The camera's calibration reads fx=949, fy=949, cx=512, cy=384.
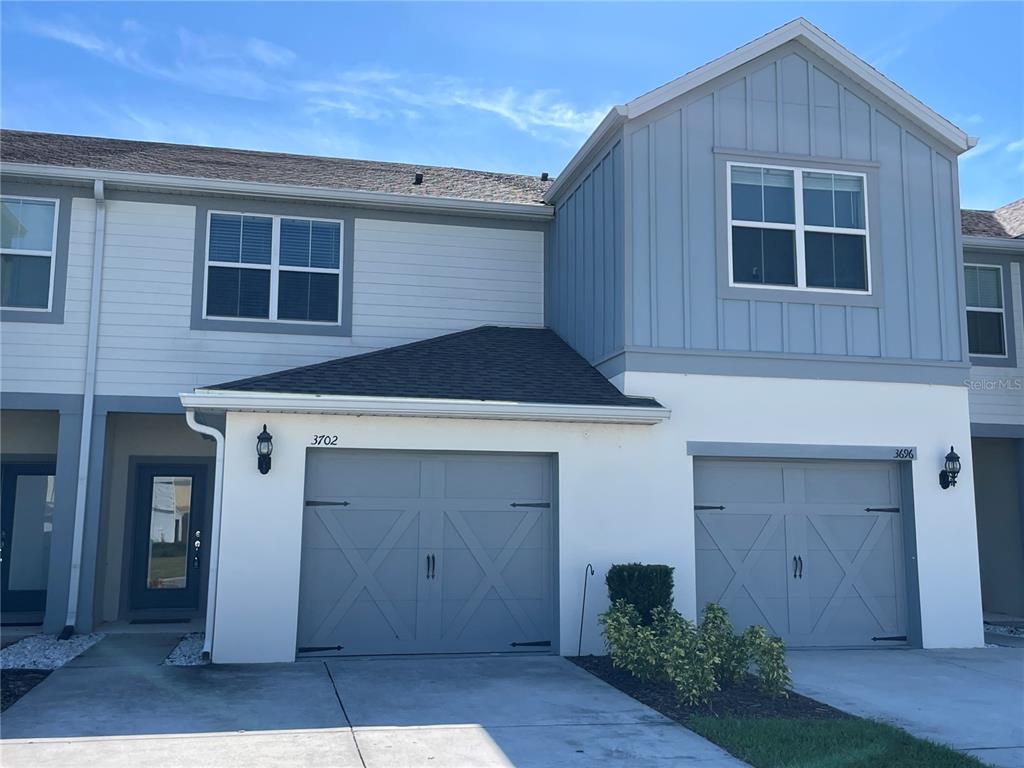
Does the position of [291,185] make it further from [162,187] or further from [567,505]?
[567,505]

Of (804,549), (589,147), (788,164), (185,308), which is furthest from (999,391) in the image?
(185,308)

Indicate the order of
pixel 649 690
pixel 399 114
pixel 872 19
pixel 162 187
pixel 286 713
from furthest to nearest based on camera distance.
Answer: pixel 399 114 → pixel 162 187 → pixel 872 19 → pixel 649 690 → pixel 286 713

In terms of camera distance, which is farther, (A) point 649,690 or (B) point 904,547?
(B) point 904,547

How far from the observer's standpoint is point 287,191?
40.0 ft

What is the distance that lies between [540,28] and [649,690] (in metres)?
7.59

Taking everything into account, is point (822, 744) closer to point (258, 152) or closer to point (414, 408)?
point (414, 408)

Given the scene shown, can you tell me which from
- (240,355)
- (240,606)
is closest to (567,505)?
(240,606)

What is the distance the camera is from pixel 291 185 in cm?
1223

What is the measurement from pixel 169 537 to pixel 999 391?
12333 millimetres


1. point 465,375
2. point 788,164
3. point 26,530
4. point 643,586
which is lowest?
point 643,586

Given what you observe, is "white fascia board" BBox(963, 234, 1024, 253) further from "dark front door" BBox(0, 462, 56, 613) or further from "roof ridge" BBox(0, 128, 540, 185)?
"dark front door" BBox(0, 462, 56, 613)

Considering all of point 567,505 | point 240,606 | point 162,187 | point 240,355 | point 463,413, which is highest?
point 162,187
